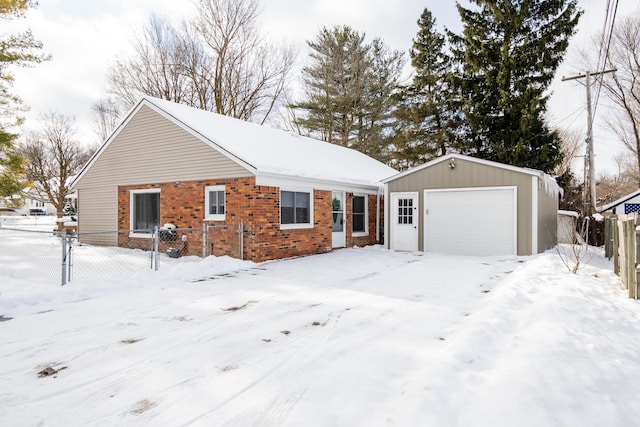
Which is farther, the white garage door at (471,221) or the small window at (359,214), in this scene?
the small window at (359,214)

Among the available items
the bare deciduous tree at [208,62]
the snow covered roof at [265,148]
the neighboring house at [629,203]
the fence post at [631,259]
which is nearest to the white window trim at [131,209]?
the snow covered roof at [265,148]

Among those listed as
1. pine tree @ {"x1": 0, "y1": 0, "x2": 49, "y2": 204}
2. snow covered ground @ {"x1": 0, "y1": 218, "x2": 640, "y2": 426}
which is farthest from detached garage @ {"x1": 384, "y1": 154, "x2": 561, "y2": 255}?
pine tree @ {"x1": 0, "y1": 0, "x2": 49, "y2": 204}

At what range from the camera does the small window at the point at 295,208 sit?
11156 millimetres

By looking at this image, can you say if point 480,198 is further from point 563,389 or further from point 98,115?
point 98,115

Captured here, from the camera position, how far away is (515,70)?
1936 centimetres

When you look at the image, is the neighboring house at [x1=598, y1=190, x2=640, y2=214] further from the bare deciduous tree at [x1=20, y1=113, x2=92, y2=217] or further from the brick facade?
the bare deciduous tree at [x1=20, y1=113, x2=92, y2=217]

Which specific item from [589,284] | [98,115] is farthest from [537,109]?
[98,115]

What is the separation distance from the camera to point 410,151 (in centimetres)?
2369

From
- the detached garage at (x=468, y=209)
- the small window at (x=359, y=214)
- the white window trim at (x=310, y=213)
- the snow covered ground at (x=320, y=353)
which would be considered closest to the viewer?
the snow covered ground at (x=320, y=353)

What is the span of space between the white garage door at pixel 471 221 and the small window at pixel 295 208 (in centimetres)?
411

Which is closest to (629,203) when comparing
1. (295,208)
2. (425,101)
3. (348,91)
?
(425,101)

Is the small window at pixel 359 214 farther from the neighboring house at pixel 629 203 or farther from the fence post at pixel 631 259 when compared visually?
the neighboring house at pixel 629 203

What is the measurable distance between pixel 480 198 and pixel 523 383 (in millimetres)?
9919

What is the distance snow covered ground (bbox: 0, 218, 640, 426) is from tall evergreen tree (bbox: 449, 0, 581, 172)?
1354 centimetres
